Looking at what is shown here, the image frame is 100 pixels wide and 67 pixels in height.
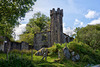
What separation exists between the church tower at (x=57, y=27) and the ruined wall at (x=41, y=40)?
6.05 ft

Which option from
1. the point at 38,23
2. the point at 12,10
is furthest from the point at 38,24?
the point at 12,10

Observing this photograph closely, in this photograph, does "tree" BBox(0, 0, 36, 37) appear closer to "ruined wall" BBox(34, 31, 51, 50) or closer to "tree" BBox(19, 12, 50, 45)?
"ruined wall" BBox(34, 31, 51, 50)

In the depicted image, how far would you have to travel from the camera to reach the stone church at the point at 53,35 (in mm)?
30478

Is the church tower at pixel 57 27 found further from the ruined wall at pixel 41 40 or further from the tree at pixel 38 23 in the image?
the tree at pixel 38 23

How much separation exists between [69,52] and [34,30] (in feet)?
82.5

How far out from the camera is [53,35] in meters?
30.8

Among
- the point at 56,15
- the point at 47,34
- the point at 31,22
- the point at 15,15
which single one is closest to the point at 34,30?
the point at 31,22

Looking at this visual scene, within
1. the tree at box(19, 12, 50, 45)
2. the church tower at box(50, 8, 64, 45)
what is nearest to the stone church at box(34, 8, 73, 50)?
the church tower at box(50, 8, 64, 45)

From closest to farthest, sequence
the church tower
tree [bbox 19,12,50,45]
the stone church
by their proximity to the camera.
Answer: the church tower
the stone church
tree [bbox 19,12,50,45]

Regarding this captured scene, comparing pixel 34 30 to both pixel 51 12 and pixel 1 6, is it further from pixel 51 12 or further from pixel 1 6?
pixel 1 6

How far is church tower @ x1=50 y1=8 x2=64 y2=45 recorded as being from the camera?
3021cm

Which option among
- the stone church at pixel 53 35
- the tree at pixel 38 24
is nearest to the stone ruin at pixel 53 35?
the stone church at pixel 53 35

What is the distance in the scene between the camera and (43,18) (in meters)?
41.4

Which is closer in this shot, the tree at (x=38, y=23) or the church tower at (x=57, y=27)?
the church tower at (x=57, y=27)
